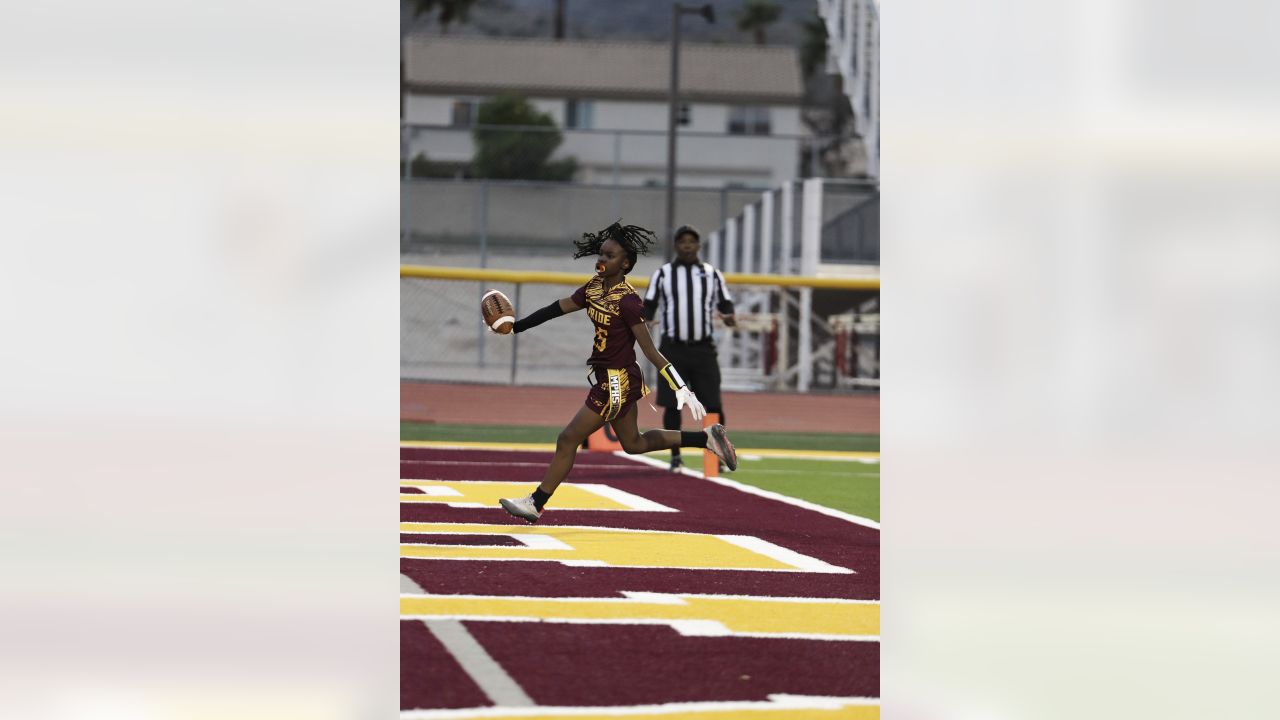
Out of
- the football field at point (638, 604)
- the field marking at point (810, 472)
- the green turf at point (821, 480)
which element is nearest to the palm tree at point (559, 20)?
the green turf at point (821, 480)

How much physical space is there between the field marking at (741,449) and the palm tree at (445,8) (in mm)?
67457

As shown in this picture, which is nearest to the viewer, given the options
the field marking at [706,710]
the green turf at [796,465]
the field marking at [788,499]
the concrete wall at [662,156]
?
the field marking at [706,710]

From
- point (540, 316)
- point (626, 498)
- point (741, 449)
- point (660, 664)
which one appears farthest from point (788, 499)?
point (660, 664)

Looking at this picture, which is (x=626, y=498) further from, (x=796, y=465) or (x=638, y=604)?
(x=638, y=604)

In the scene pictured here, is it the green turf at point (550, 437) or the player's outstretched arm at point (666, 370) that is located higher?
the player's outstretched arm at point (666, 370)

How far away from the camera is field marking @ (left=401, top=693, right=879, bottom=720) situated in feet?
14.7

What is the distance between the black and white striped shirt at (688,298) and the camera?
1246cm

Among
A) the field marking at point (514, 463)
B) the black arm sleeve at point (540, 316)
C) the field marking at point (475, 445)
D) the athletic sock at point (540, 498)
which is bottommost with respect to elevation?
the field marking at point (514, 463)

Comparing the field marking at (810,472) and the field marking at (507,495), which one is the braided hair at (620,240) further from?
the field marking at (810,472)
